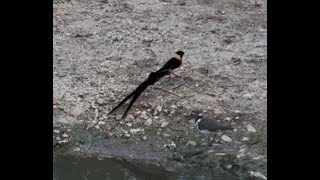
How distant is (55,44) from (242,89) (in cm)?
192

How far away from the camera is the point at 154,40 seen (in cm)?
581

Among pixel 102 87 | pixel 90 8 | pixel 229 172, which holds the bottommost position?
pixel 229 172

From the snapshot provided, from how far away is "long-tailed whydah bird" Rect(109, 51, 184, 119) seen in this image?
16.4 feet

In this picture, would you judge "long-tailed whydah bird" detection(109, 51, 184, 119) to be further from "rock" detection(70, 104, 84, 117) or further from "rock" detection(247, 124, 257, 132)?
"rock" detection(247, 124, 257, 132)

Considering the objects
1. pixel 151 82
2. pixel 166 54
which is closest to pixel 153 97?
pixel 151 82

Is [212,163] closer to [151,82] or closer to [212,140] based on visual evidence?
[212,140]

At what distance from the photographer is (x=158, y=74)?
5.29 meters

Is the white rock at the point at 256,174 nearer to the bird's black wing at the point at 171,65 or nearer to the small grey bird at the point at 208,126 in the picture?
the small grey bird at the point at 208,126

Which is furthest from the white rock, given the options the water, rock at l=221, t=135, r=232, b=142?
rock at l=221, t=135, r=232, b=142

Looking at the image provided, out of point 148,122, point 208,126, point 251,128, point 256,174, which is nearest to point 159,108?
point 148,122

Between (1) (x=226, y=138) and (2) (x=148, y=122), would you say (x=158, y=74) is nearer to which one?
(2) (x=148, y=122)
